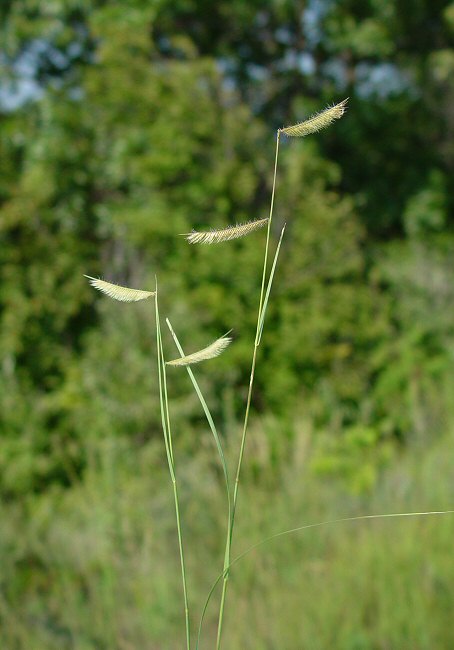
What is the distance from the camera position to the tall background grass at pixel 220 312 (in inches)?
134

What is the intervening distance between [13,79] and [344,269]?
3278mm

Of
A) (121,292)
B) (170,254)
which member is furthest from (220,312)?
(121,292)

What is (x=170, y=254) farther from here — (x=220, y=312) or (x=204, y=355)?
(x=204, y=355)

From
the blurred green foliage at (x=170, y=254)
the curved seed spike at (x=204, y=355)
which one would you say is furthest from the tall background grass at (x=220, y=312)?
the curved seed spike at (x=204, y=355)

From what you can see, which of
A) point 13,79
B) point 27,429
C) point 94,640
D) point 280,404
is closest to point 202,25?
point 13,79

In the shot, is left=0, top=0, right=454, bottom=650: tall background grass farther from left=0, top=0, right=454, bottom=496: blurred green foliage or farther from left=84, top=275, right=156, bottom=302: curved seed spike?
left=84, top=275, right=156, bottom=302: curved seed spike

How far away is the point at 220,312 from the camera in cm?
623

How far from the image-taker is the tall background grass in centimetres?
339

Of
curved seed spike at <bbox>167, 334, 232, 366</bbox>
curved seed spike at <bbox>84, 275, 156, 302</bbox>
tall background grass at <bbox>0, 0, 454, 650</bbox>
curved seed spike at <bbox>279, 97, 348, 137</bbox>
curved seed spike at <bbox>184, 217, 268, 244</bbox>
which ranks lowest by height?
tall background grass at <bbox>0, 0, 454, 650</bbox>

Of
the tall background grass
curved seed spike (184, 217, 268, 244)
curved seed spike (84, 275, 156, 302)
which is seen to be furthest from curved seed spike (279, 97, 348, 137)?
the tall background grass

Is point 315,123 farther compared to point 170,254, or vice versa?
point 170,254

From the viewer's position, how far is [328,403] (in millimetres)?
6391

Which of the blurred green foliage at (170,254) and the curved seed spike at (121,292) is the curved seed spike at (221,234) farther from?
the blurred green foliage at (170,254)

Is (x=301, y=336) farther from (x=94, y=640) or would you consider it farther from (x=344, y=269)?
(x=94, y=640)
